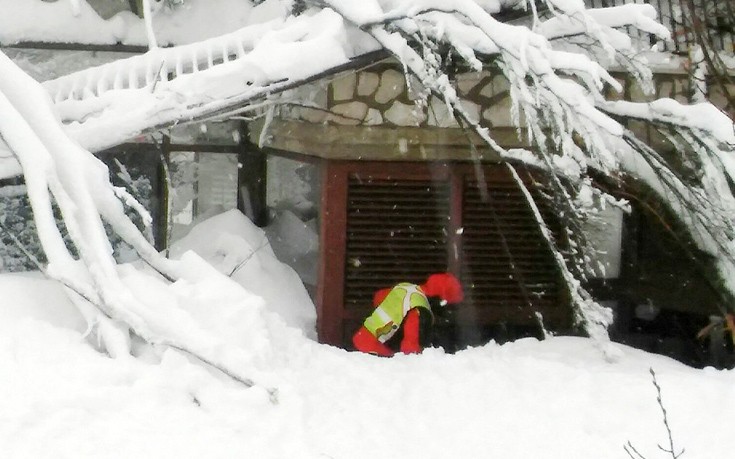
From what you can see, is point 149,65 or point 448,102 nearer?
point 448,102

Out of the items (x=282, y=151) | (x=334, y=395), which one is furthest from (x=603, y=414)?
(x=282, y=151)

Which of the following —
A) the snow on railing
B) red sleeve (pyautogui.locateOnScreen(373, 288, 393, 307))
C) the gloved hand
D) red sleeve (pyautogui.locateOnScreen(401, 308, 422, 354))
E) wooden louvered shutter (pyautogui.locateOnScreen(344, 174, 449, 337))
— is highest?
the snow on railing

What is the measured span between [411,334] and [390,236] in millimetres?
1099

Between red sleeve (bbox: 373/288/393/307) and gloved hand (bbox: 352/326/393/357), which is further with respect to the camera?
red sleeve (bbox: 373/288/393/307)

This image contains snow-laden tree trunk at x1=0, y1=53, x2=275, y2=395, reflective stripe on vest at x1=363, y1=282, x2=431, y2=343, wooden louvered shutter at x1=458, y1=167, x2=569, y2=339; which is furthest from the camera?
wooden louvered shutter at x1=458, y1=167, x2=569, y2=339

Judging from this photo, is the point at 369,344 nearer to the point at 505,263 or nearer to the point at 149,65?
the point at 505,263

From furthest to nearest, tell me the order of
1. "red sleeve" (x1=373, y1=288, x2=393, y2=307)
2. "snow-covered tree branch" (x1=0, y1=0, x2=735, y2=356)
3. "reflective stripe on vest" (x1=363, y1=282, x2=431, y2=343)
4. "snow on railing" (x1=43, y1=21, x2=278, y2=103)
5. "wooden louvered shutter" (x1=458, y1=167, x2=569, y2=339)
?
1. "wooden louvered shutter" (x1=458, y1=167, x2=569, y2=339)
2. "red sleeve" (x1=373, y1=288, x2=393, y2=307)
3. "snow on railing" (x1=43, y1=21, x2=278, y2=103)
4. "reflective stripe on vest" (x1=363, y1=282, x2=431, y2=343)
5. "snow-covered tree branch" (x1=0, y1=0, x2=735, y2=356)

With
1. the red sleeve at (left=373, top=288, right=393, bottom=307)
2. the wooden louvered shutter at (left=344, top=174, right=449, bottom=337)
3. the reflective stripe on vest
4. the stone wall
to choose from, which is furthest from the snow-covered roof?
the reflective stripe on vest

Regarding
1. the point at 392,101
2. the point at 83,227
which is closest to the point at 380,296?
the point at 392,101

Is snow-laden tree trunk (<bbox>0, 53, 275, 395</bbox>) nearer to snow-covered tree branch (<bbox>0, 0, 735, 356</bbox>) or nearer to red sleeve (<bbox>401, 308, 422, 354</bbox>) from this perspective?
snow-covered tree branch (<bbox>0, 0, 735, 356</bbox>)

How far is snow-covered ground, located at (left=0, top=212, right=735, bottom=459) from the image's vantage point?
431cm

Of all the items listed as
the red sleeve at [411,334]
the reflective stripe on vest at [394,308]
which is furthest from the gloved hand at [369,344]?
the red sleeve at [411,334]

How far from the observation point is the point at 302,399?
198 inches

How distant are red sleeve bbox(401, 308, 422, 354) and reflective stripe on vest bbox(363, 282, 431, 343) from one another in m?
0.07
